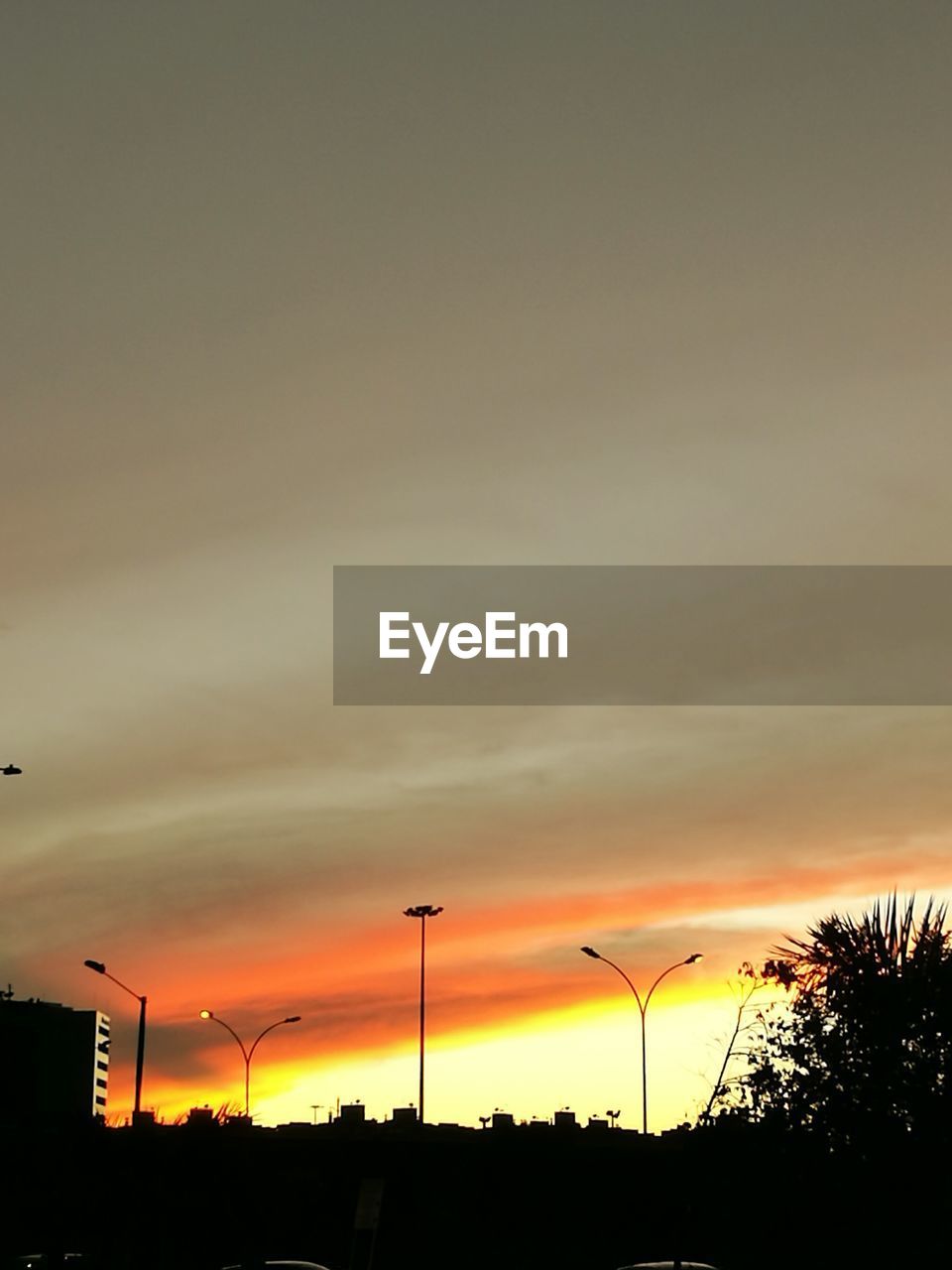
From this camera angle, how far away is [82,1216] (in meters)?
42.7

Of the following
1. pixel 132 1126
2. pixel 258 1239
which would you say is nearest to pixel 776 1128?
pixel 258 1239

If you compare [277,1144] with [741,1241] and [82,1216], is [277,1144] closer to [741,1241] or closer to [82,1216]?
[82,1216]

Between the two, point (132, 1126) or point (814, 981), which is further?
point (132, 1126)

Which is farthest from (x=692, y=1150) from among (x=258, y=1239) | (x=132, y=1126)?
(x=132, y=1126)

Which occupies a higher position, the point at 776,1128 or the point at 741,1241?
the point at 776,1128

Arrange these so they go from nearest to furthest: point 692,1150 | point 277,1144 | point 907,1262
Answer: point 907,1262
point 692,1150
point 277,1144

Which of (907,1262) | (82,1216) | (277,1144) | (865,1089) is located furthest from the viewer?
(277,1144)

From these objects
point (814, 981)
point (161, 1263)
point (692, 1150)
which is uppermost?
point (814, 981)

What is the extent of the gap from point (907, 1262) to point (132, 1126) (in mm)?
19956

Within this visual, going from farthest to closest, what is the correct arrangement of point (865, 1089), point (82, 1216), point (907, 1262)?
point (82, 1216) → point (865, 1089) → point (907, 1262)

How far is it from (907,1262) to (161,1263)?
17.8 metres

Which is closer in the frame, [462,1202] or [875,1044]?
[875,1044]

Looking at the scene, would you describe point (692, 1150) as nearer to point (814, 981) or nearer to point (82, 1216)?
point (814, 981)

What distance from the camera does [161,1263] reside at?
41844 mm
